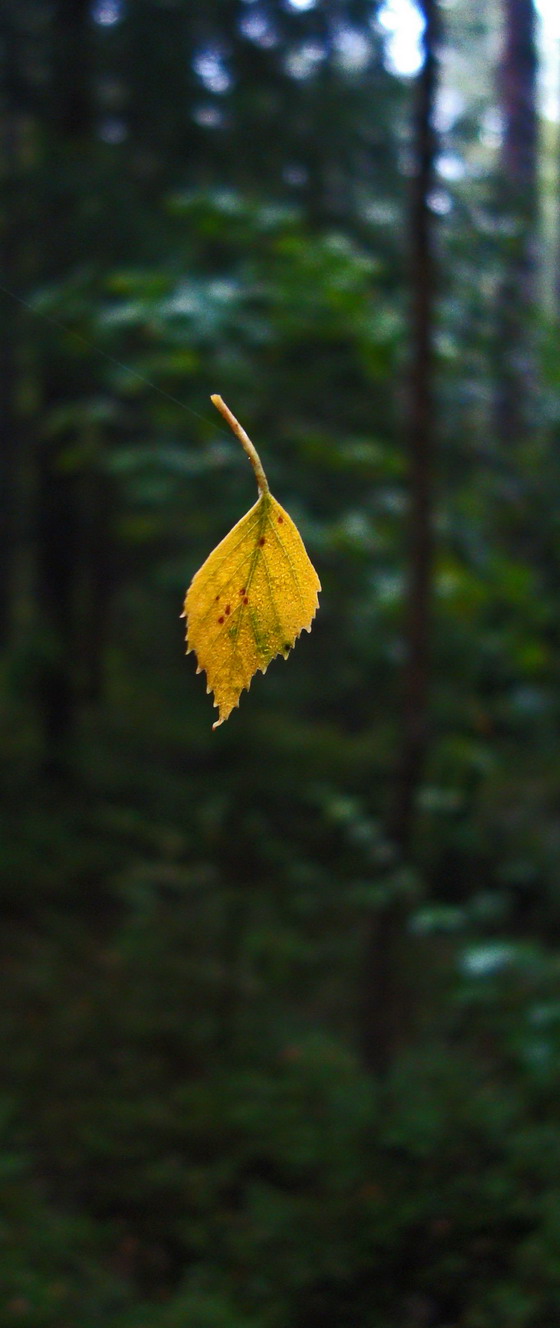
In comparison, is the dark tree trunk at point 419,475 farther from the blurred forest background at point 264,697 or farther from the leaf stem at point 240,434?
the leaf stem at point 240,434

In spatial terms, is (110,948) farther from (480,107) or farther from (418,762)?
(480,107)

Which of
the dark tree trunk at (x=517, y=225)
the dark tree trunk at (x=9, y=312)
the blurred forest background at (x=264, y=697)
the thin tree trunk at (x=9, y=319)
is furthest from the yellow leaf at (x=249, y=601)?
the thin tree trunk at (x=9, y=319)

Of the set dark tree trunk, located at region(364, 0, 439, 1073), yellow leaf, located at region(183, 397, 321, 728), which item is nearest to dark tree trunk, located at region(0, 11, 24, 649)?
dark tree trunk, located at region(364, 0, 439, 1073)

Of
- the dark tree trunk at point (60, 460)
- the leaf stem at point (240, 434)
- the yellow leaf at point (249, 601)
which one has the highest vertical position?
the dark tree trunk at point (60, 460)

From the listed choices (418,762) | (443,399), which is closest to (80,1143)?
(418,762)

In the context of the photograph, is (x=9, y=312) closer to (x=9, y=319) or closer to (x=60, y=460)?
(x=9, y=319)

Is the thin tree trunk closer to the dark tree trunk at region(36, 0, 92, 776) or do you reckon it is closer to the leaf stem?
the dark tree trunk at region(36, 0, 92, 776)

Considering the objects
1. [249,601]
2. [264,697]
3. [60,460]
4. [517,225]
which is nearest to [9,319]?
[60,460]
